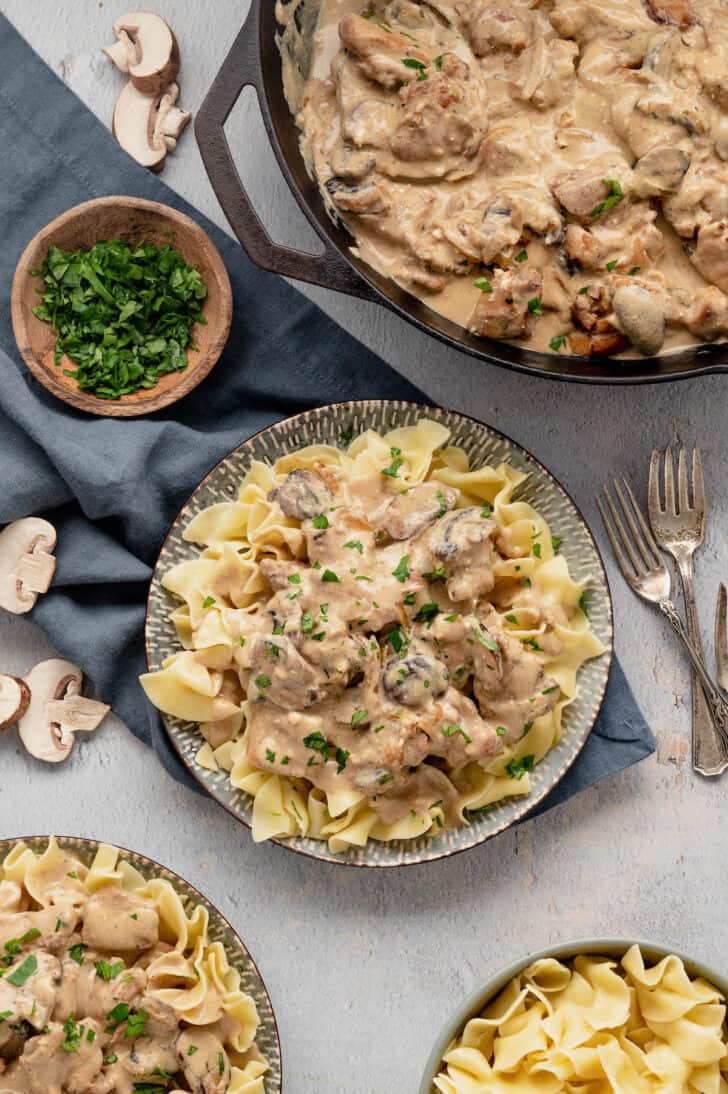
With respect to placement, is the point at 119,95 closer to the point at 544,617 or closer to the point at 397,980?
the point at 544,617

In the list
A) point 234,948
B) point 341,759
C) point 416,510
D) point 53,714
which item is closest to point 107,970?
point 234,948

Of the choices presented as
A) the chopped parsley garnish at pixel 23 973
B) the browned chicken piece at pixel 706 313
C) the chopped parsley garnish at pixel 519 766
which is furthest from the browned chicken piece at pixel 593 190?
the chopped parsley garnish at pixel 23 973

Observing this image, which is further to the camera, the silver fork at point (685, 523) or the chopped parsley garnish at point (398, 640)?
the silver fork at point (685, 523)

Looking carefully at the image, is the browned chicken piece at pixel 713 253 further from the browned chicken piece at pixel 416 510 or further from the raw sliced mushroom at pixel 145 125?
the raw sliced mushroom at pixel 145 125

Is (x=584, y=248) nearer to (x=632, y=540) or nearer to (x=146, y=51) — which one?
(x=632, y=540)

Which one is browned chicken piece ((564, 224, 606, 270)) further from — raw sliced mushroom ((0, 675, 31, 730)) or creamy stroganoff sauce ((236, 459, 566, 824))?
raw sliced mushroom ((0, 675, 31, 730))

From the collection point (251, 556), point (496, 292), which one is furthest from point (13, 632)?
point (496, 292)

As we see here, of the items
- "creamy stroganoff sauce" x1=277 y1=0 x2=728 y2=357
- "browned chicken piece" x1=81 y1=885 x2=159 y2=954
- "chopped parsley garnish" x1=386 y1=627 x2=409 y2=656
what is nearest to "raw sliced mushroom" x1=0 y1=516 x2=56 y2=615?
"browned chicken piece" x1=81 y1=885 x2=159 y2=954
